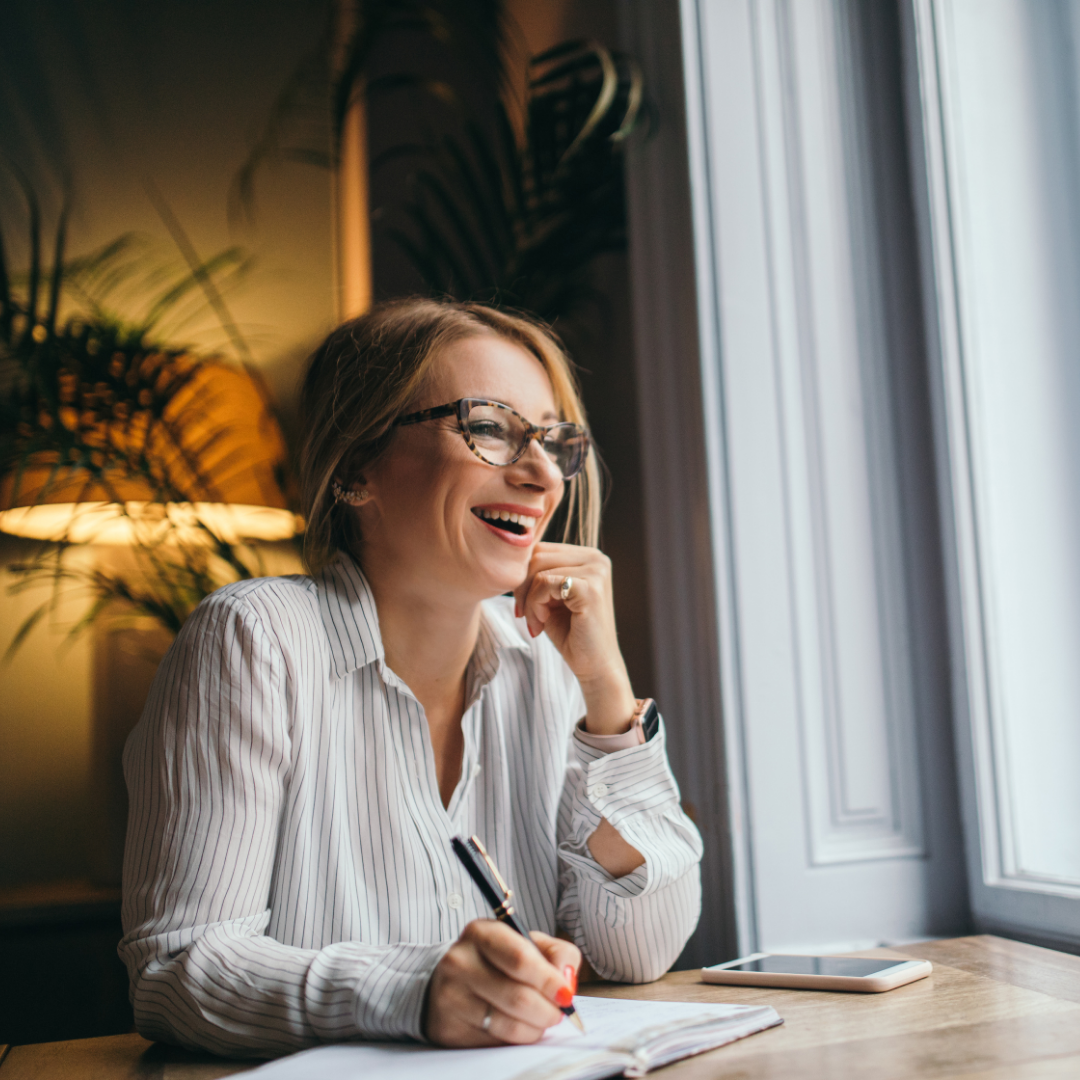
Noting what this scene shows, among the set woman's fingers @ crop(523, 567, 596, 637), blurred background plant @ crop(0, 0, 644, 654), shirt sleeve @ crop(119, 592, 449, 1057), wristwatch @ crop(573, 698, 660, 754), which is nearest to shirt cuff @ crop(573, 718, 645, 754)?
wristwatch @ crop(573, 698, 660, 754)

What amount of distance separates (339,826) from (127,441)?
3.69ft

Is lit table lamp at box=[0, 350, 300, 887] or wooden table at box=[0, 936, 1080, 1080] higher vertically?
lit table lamp at box=[0, 350, 300, 887]

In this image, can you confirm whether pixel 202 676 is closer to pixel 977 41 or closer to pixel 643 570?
pixel 643 570

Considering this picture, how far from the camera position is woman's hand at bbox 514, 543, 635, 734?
125cm

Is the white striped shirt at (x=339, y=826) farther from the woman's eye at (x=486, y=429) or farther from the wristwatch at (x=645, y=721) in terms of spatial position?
the woman's eye at (x=486, y=429)

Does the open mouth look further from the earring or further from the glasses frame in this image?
the earring

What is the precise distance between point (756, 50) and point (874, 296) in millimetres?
475

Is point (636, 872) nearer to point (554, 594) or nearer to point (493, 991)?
point (554, 594)

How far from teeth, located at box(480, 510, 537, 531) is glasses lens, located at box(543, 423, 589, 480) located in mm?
81

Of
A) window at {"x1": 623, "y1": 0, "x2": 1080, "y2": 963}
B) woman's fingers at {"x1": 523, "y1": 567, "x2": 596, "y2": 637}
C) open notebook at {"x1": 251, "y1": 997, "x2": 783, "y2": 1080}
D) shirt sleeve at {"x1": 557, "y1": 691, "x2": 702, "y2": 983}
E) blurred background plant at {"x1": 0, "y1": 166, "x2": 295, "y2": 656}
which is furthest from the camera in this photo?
blurred background plant at {"x1": 0, "y1": 166, "x2": 295, "y2": 656}

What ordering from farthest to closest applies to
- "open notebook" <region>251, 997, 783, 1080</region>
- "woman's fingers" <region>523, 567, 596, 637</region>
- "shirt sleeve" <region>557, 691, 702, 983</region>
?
"woman's fingers" <region>523, 567, 596, 637</region>
"shirt sleeve" <region>557, 691, 702, 983</region>
"open notebook" <region>251, 997, 783, 1080</region>

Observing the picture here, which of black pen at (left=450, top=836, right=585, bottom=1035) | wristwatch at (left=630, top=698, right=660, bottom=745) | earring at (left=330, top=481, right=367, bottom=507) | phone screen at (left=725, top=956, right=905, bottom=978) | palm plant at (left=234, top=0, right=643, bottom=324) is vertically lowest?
phone screen at (left=725, top=956, right=905, bottom=978)

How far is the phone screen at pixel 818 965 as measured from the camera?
1005 millimetres

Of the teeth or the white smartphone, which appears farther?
the teeth
